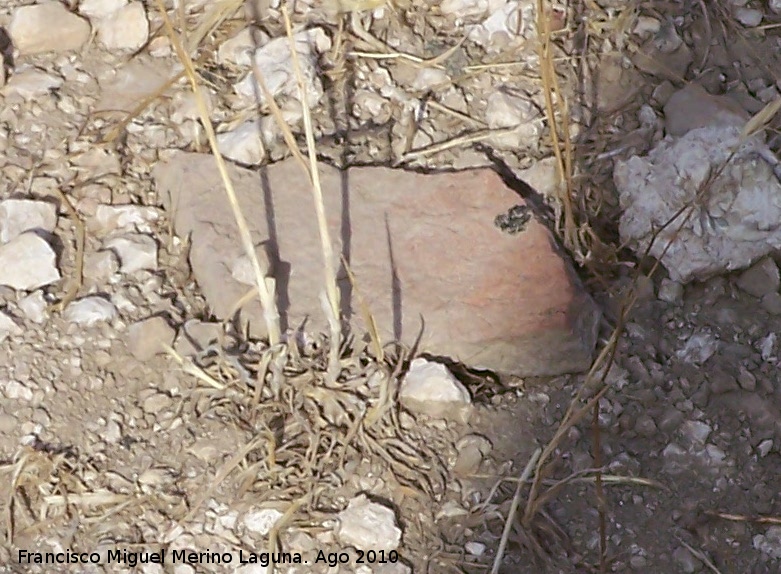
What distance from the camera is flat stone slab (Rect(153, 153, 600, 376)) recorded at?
1.51 meters

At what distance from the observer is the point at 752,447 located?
145cm

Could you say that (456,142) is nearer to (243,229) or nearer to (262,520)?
(243,229)

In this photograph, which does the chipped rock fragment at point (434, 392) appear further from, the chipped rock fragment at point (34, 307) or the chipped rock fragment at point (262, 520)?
the chipped rock fragment at point (34, 307)

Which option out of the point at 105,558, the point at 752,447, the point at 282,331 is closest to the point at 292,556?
the point at 105,558

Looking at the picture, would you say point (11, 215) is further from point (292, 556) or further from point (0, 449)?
point (292, 556)

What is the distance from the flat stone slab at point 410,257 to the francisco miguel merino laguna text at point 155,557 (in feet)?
1.11

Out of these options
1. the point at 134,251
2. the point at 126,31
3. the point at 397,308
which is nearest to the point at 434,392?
the point at 397,308

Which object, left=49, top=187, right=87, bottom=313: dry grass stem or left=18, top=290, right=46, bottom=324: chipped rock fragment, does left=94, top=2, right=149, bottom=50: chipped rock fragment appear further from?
left=18, top=290, right=46, bottom=324: chipped rock fragment

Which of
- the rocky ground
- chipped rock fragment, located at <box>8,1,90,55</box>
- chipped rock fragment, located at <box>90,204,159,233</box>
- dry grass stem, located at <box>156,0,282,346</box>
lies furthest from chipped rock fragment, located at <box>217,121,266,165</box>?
chipped rock fragment, located at <box>8,1,90,55</box>

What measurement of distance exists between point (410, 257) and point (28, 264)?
0.57 m

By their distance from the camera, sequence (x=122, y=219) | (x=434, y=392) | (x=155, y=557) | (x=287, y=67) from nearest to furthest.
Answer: (x=155, y=557) < (x=434, y=392) < (x=122, y=219) < (x=287, y=67)

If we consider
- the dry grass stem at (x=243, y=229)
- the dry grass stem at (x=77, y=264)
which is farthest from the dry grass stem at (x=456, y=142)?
the dry grass stem at (x=77, y=264)

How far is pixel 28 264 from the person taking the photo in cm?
160

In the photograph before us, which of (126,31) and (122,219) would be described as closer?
(122,219)
